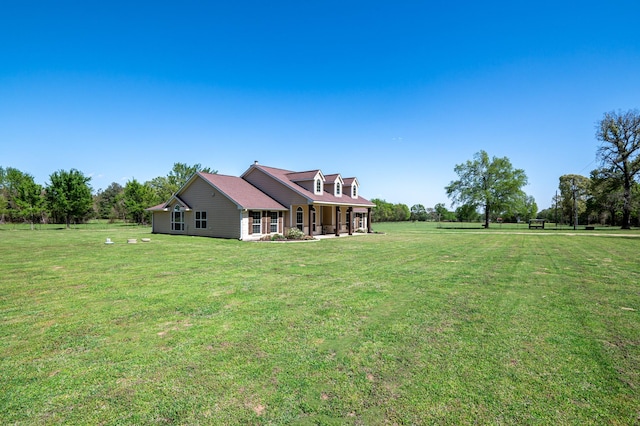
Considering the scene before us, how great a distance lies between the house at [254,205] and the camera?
22.1 m

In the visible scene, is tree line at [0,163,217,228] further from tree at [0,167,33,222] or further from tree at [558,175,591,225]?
tree at [558,175,591,225]

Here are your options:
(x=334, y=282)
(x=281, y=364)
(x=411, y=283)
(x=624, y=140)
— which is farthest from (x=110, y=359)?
(x=624, y=140)

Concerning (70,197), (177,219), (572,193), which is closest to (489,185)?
(572,193)

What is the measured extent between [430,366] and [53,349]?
492 cm

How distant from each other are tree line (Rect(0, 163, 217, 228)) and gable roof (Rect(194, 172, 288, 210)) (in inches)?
728

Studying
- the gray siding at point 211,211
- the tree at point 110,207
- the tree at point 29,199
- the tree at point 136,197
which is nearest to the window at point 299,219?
the gray siding at point 211,211

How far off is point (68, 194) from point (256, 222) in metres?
28.1

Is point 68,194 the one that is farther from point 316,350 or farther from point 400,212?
point 400,212

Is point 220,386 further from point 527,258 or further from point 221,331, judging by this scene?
point 527,258

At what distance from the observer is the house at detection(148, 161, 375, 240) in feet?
72.6

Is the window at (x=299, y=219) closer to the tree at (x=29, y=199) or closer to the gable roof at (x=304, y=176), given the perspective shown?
the gable roof at (x=304, y=176)

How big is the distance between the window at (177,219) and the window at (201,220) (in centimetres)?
181

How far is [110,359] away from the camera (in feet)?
12.8

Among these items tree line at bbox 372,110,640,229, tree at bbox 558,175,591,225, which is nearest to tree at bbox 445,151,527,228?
tree line at bbox 372,110,640,229
